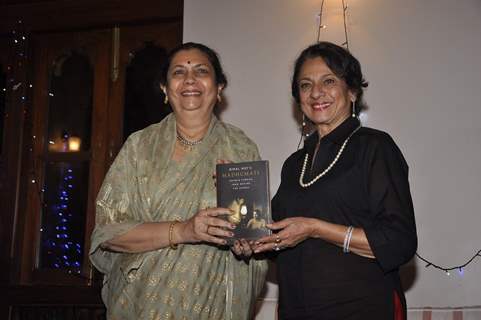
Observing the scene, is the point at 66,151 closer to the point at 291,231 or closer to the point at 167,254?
the point at 167,254

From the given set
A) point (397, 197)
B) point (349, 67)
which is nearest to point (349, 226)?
point (397, 197)

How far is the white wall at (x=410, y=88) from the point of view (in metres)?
2.99

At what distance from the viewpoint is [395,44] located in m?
3.21

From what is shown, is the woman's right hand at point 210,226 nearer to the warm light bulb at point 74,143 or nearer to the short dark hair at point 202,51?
the short dark hair at point 202,51

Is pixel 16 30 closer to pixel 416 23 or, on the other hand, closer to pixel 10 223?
pixel 10 223

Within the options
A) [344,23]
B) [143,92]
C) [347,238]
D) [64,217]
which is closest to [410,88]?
[344,23]

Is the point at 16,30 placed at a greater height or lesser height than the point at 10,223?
greater

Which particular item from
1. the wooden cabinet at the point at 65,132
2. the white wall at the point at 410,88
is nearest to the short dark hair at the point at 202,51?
the white wall at the point at 410,88

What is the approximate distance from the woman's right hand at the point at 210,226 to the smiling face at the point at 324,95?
58cm

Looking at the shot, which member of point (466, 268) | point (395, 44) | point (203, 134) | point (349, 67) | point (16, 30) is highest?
point (16, 30)

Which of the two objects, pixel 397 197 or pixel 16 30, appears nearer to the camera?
pixel 397 197

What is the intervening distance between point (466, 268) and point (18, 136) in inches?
120

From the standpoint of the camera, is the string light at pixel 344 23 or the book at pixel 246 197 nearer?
the book at pixel 246 197

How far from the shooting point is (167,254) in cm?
204
